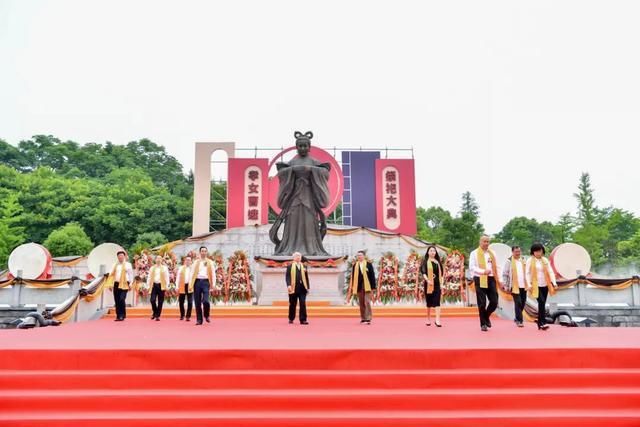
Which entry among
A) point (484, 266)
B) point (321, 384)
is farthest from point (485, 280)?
point (321, 384)

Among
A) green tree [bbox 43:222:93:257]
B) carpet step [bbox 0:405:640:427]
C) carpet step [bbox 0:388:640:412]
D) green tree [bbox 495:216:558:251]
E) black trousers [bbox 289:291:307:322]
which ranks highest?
green tree [bbox 495:216:558:251]

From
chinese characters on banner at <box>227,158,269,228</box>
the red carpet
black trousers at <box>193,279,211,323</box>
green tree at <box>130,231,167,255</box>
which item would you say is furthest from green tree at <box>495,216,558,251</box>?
the red carpet

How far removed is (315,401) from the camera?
438 centimetres

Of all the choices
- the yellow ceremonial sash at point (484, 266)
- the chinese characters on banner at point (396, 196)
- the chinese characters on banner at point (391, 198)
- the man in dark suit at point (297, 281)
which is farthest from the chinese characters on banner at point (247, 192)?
the yellow ceremonial sash at point (484, 266)

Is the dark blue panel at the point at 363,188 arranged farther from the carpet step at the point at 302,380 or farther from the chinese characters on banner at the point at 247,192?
the carpet step at the point at 302,380

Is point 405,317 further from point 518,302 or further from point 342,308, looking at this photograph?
point 518,302

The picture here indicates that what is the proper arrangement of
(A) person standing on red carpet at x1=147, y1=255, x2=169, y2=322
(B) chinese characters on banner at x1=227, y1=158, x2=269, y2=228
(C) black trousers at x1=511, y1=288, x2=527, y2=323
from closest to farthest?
(C) black trousers at x1=511, y1=288, x2=527, y2=323 < (A) person standing on red carpet at x1=147, y1=255, x2=169, y2=322 < (B) chinese characters on banner at x1=227, y1=158, x2=269, y2=228

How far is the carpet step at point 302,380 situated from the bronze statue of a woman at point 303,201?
803 centimetres

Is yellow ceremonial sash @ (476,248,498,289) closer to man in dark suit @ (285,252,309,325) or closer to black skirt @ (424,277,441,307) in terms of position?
black skirt @ (424,277,441,307)

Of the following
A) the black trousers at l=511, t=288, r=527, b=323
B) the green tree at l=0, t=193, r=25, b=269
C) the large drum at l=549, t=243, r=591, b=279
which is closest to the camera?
the black trousers at l=511, t=288, r=527, b=323

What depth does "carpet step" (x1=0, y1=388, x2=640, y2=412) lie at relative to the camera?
4.36 metres

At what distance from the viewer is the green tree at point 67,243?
27531 mm

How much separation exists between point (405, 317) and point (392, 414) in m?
6.49

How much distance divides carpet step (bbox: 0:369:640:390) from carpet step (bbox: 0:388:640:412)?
0.70 feet
